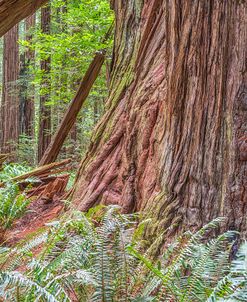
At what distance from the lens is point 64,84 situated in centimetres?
1008

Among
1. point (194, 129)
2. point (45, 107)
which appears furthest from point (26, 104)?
point (194, 129)

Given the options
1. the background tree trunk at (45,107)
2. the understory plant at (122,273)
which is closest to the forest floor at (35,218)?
the understory plant at (122,273)

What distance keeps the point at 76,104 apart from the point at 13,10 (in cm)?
299

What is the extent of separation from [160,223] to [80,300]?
80 centimetres

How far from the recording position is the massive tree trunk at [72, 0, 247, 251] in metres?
2.41

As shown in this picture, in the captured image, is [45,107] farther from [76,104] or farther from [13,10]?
[13,10]

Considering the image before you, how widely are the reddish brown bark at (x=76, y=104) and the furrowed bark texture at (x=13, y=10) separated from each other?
2.37 meters

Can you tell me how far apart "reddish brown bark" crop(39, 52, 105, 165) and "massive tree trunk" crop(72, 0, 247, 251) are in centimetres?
251

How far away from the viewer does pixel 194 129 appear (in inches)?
103

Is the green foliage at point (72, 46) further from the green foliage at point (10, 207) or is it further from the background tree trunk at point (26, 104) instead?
the green foliage at point (10, 207)

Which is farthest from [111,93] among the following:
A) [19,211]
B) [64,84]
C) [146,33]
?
[64,84]

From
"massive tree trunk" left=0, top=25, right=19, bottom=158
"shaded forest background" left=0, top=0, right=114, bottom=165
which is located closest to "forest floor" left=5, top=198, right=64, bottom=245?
"shaded forest background" left=0, top=0, right=114, bottom=165

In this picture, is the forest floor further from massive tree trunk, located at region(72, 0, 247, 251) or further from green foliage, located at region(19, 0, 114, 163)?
green foliage, located at region(19, 0, 114, 163)

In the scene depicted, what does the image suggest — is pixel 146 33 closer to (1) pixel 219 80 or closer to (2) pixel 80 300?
(1) pixel 219 80
